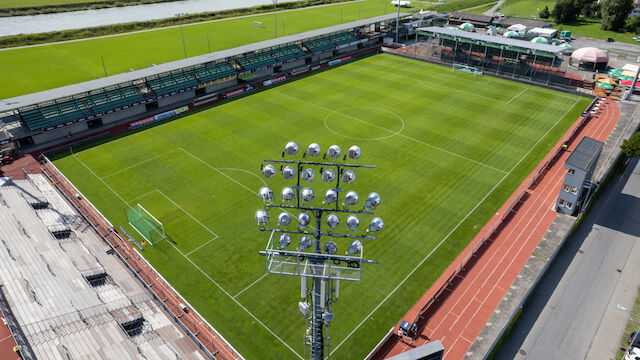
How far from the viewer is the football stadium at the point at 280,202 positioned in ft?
84.5

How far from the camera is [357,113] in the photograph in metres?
58.9

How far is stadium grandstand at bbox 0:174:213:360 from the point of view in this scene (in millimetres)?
24125

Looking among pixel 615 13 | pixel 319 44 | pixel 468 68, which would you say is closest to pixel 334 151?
pixel 468 68

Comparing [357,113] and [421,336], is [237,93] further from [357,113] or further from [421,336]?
[421,336]

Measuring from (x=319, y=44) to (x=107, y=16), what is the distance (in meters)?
83.4

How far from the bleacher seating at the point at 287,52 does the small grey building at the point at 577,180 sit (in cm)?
5308

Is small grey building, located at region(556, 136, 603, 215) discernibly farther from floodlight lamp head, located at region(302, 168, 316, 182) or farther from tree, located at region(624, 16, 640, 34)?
tree, located at region(624, 16, 640, 34)

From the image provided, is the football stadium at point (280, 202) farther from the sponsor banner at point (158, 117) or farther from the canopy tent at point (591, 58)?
the canopy tent at point (591, 58)

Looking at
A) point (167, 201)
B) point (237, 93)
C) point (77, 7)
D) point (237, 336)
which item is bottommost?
point (237, 336)

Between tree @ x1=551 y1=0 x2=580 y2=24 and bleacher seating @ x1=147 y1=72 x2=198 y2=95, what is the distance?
10365cm

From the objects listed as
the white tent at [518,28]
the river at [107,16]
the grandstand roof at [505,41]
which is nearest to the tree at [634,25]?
the white tent at [518,28]

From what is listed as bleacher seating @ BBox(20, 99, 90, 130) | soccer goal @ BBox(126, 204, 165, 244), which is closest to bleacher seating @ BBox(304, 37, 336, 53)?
bleacher seating @ BBox(20, 99, 90, 130)

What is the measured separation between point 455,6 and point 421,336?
137 m

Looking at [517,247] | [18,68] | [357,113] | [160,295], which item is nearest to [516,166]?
[517,247]
